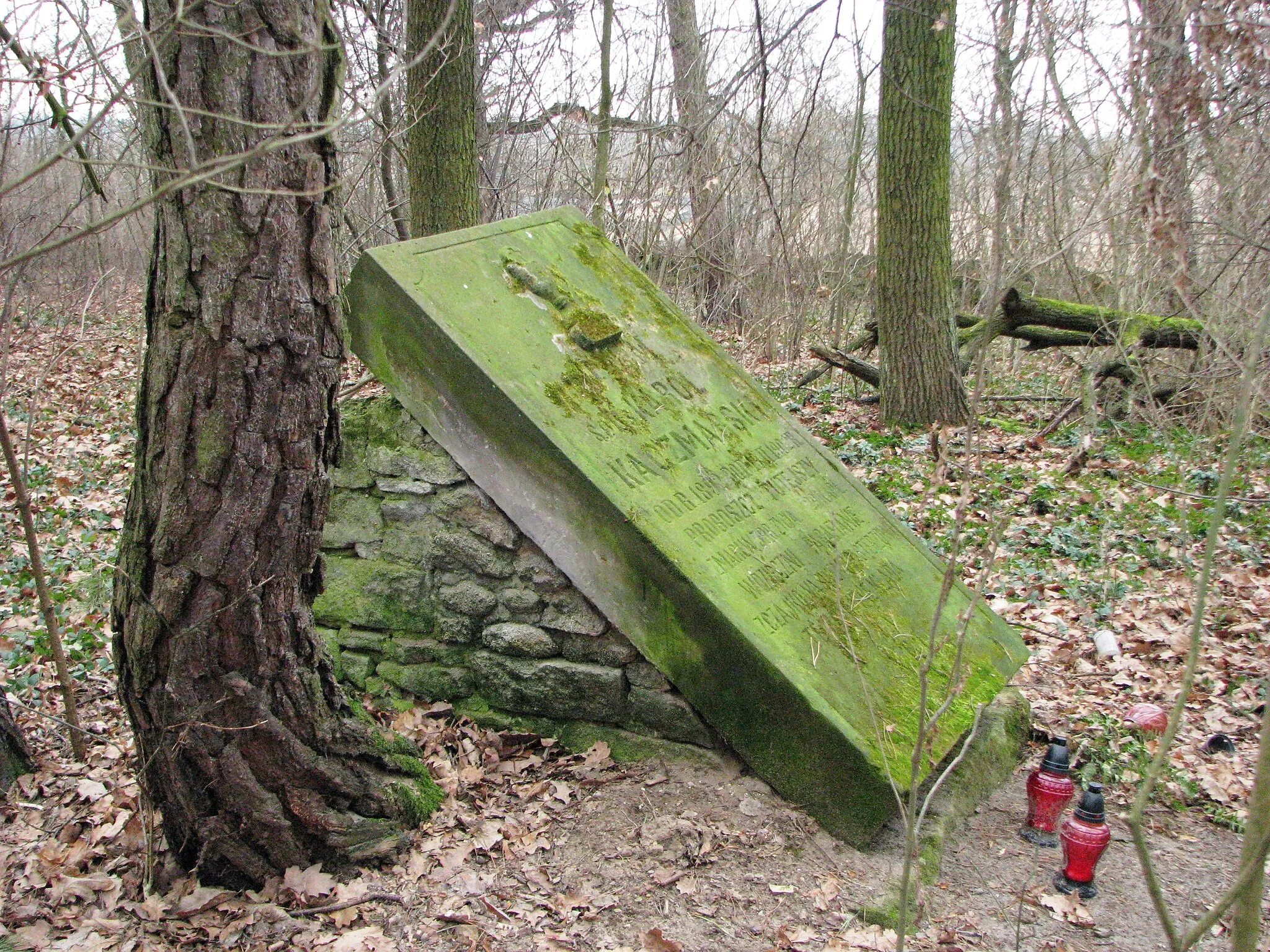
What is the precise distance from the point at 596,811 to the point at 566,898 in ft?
1.30

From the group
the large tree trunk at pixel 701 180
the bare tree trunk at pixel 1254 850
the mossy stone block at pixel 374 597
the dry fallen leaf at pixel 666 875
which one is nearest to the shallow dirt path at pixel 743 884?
the dry fallen leaf at pixel 666 875

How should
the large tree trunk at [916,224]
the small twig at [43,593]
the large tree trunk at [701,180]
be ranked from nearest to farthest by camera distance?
the small twig at [43,593] → the large tree trunk at [916,224] → the large tree trunk at [701,180]

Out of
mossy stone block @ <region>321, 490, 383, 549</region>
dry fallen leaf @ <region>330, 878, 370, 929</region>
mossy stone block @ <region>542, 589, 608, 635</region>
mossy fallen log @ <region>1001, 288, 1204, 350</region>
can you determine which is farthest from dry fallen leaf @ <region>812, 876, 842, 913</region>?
mossy fallen log @ <region>1001, 288, 1204, 350</region>

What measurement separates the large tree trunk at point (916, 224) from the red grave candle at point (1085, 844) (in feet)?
14.6

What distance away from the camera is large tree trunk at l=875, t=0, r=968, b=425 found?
23.2 feet

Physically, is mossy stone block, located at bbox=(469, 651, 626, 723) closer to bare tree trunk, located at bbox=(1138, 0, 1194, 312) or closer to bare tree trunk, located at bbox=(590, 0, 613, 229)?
bare tree trunk, located at bbox=(1138, 0, 1194, 312)

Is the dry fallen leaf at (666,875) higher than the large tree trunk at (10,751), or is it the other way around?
the large tree trunk at (10,751)

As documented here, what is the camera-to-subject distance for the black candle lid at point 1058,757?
3115 mm

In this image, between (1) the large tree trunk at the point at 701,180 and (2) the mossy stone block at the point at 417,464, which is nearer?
(2) the mossy stone block at the point at 417,464

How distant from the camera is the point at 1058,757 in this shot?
3117 mm

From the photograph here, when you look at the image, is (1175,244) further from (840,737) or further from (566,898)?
(566,898)

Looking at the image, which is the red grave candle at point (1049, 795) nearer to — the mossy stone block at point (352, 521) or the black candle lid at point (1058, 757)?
the black candle lid at point (1058, 757)

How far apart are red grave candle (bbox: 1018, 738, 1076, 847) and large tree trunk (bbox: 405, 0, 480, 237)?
5264 millimetres

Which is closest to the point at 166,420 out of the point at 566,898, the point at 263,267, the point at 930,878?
the point at 263,267
